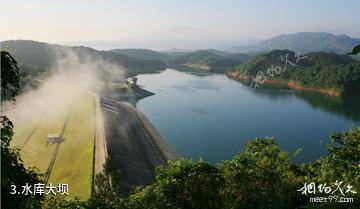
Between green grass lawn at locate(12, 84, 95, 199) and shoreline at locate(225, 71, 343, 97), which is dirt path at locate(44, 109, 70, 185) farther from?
shoreline at locate(225, 71, 343, 97)

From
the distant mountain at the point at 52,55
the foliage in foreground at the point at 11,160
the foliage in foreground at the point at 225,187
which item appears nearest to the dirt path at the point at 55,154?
the foliage in foreground at the point at 225,187

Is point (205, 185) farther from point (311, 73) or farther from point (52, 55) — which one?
point (52, 55)

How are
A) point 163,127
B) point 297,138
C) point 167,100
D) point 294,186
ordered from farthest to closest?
point 167,100, point 163,127, point 297,138, point 294,186

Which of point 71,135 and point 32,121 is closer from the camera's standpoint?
point 71,135

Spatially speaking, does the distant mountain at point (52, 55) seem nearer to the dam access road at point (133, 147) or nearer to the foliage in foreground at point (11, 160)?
the dam access road at point (133, 147)

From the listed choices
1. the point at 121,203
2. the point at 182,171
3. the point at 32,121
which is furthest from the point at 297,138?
the point at 121,203

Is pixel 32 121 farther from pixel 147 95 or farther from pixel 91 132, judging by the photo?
pixel 147 95

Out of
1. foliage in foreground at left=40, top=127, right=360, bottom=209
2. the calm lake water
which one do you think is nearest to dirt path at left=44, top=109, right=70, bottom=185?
the calm lake water
